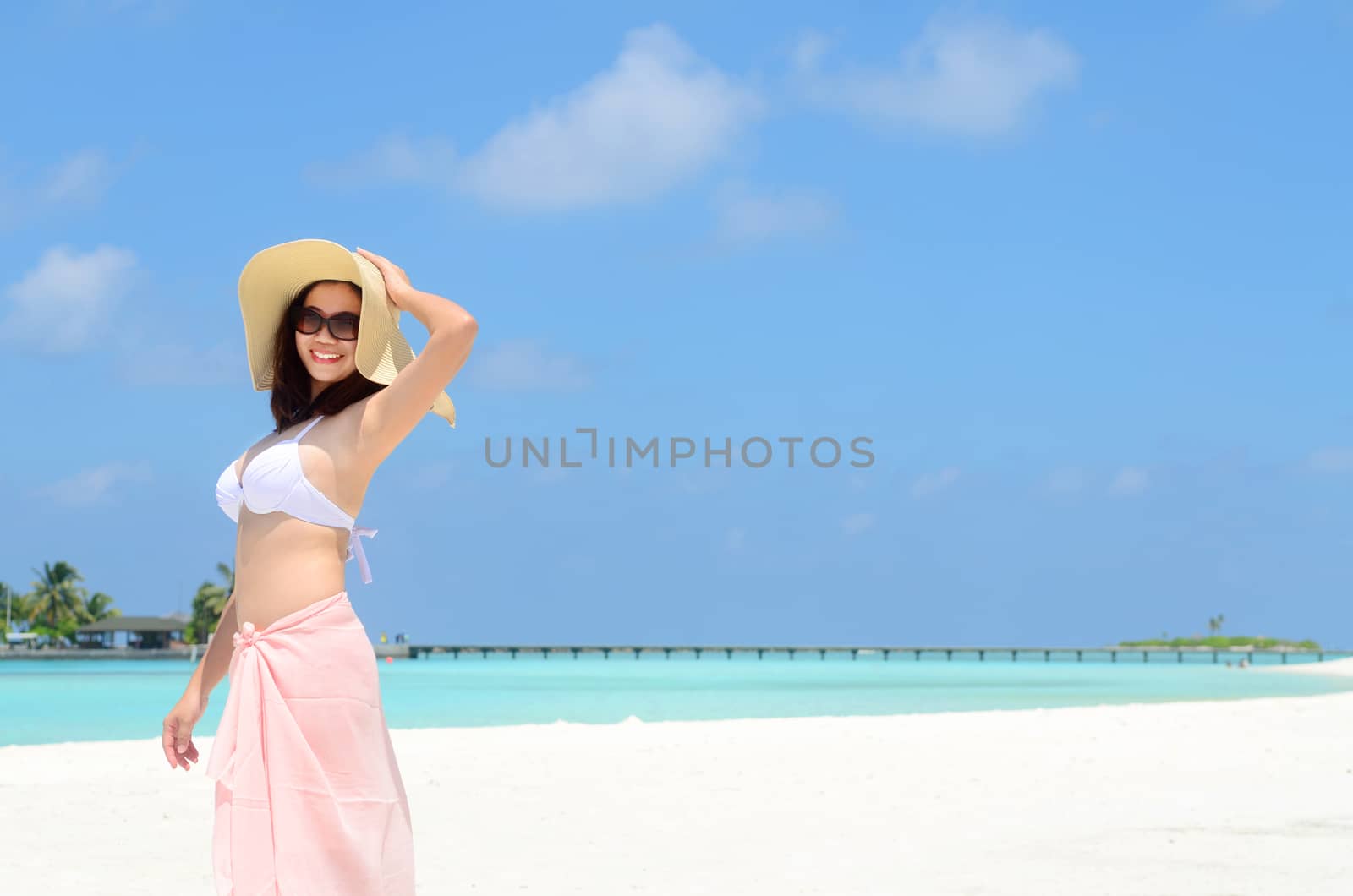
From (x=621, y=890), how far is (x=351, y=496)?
3630 millimetres

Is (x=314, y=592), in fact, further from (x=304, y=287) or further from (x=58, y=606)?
(x=58, y=606)

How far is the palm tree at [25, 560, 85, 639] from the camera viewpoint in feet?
293

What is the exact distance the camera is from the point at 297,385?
108 inches

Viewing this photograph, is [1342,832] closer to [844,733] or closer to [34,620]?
[844,733]

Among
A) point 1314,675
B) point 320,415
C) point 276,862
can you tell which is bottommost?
point 1314,675

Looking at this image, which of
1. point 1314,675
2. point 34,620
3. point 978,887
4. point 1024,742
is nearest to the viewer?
point 978,887

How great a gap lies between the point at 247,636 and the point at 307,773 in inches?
11.7

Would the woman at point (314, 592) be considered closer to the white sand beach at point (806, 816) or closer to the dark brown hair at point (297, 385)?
the dark brown hair at point (297, 385)

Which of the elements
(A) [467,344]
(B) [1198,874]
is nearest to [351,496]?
(A) [467,344]

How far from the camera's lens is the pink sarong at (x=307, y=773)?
234 cm

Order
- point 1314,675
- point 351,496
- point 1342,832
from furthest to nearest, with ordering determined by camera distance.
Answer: point 1314,675
point 1342,832
point 351,496

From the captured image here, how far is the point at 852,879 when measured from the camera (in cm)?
588

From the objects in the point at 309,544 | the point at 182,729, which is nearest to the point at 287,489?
the point at 309,544

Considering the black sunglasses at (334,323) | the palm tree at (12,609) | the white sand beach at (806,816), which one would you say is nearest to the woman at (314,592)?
the black sunglasses at (334,323)
